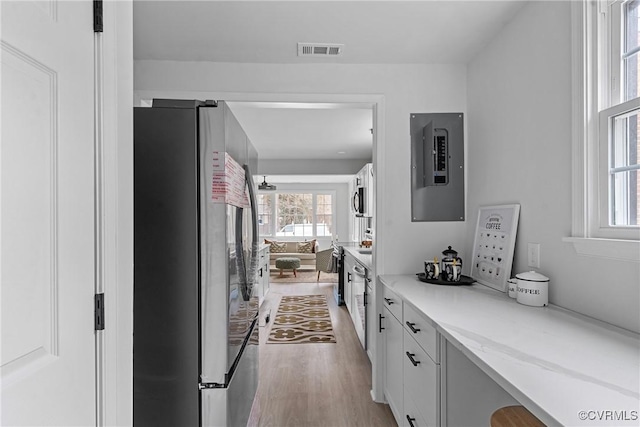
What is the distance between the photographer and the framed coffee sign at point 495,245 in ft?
6.88

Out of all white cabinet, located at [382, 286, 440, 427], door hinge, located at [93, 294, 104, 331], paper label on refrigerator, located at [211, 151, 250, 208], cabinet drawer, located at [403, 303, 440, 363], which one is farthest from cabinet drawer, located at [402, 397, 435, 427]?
door hinge, located at [93, 294, 104, 331]

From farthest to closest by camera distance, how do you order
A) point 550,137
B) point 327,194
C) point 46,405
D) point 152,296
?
point 327,194, point 550,137, point 152,296, point 46,405

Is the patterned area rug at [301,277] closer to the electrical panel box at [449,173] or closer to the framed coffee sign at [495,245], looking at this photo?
the electrical panel box at [449,173]

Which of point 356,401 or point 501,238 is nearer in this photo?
point 501,238

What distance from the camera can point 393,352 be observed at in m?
2.41

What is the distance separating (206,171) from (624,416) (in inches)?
55.2

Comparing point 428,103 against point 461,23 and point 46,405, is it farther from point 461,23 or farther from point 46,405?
point 46,405

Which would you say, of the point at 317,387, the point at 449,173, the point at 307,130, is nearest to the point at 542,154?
the point at 449,173

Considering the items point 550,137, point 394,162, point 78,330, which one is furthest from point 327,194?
point 78,330

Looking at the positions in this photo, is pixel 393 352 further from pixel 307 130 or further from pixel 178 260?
pixel 307 130

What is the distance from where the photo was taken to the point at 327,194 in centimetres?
1036

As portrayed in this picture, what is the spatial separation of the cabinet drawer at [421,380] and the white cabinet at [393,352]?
13 centimetres

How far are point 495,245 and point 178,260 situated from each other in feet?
5.63

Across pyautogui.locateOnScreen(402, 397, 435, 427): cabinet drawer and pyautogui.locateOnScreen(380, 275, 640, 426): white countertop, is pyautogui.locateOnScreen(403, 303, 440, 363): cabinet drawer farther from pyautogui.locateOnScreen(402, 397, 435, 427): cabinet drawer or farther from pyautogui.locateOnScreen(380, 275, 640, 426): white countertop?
pyautogui.locateOnScreen(402, 397, 435, 427): cabinet drawer
